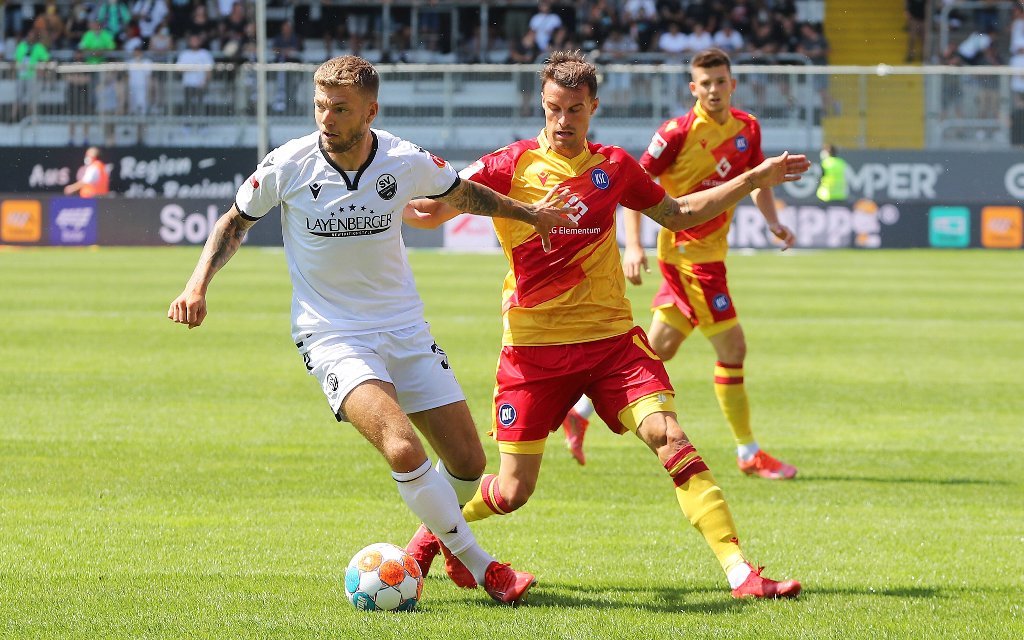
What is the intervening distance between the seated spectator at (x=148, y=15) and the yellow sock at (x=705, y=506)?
1337 inches

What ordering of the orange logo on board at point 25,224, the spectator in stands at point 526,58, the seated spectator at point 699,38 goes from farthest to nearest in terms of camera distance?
the seated spectator at point 699,38 < the spectator in stands at point 526,58 < the orange logo on board at point 25,224

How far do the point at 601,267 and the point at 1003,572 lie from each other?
228 cm

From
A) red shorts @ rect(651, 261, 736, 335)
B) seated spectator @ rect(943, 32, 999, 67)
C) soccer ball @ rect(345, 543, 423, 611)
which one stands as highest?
seated spectator @ rect(943, 32, 999, 67)

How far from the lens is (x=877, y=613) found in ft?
18.0

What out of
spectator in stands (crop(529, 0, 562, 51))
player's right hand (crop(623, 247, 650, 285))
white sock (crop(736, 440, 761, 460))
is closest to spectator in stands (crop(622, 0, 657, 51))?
spectator in stands (crop(529, 0, 562, 51))

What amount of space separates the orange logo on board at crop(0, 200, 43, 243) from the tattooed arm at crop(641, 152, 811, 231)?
80.4 ft

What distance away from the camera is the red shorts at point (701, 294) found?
9.10 m

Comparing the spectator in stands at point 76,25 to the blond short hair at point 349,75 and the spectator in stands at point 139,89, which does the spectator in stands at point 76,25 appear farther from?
the blond short hair at point 349,75

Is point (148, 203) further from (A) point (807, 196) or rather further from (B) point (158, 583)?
(B) point (158, 583)

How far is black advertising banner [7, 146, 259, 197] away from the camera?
3027 cm

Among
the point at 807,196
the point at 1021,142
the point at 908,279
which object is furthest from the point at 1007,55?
the point at 908,279

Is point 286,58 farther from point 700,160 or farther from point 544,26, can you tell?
point 700,160

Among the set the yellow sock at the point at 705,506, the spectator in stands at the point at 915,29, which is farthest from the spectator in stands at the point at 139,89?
the yellow sock at the point at 705,506

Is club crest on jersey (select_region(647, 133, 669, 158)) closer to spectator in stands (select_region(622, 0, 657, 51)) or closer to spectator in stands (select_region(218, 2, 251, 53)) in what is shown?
spectator in stands (select_region(622, 0, 657, 51))
